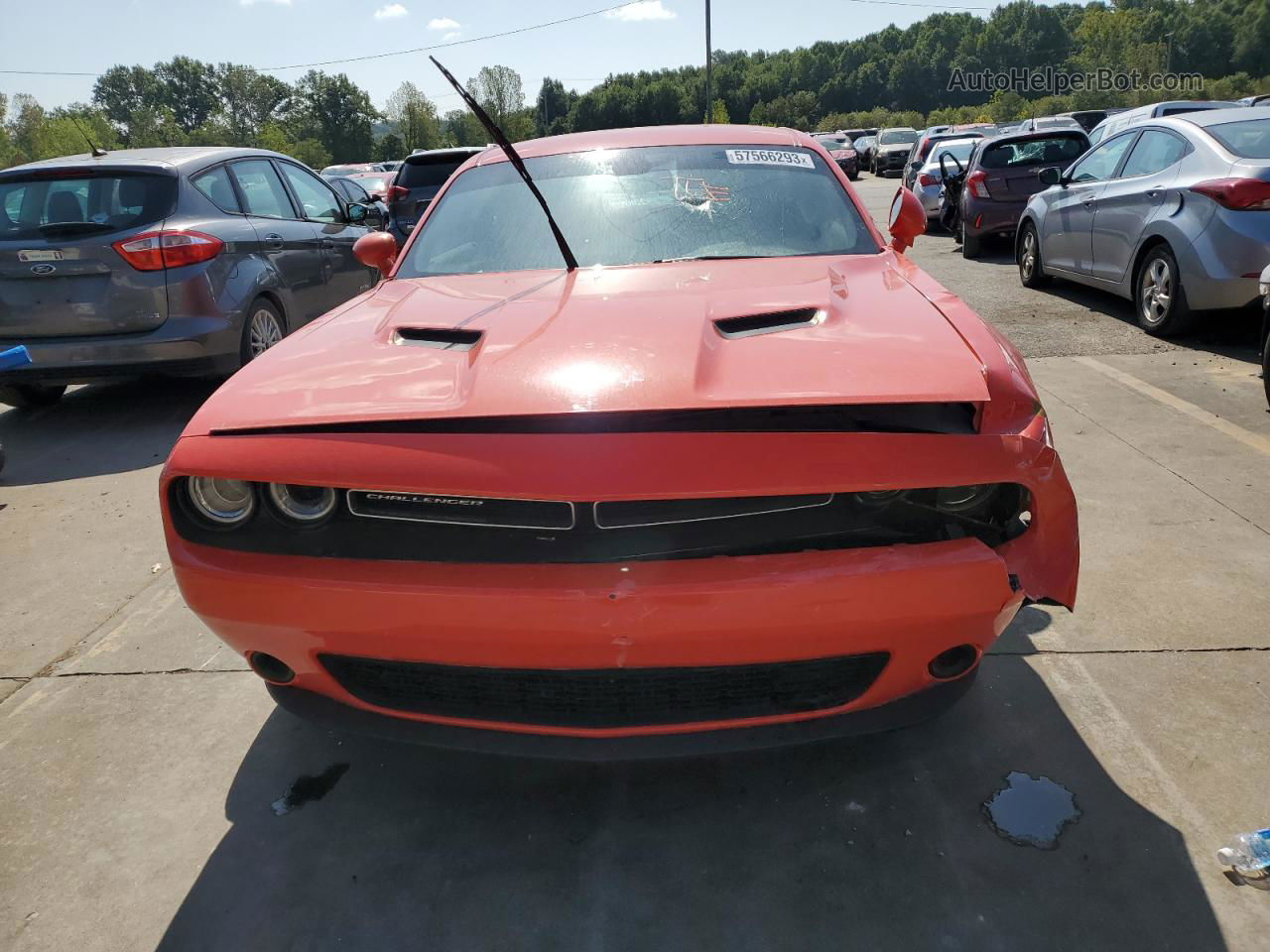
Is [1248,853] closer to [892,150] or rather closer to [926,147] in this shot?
[926,147]

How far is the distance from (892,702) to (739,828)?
18.7 inches

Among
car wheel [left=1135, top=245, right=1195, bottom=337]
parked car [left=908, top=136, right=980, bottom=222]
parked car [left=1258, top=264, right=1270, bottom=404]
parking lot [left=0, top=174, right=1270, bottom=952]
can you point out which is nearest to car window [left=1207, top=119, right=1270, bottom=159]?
car wheel [left=1135, top=245, right=1195, bottom=337]

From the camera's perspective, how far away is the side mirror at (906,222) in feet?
A: 11.1

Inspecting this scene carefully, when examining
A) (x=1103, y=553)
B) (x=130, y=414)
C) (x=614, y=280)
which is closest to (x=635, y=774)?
(x=614, y=280)

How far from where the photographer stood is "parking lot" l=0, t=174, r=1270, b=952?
6.29 feet

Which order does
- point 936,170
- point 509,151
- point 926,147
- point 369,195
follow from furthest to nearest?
point 926,147 → point 936,170 → point 369,195 → point 509,151

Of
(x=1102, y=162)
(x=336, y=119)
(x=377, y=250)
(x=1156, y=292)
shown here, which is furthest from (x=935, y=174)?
(x=336, y=119)

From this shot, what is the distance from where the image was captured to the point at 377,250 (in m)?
3.55

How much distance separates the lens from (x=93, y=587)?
365 centimetres

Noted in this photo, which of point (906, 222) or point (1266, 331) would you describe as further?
point (1266, 331)

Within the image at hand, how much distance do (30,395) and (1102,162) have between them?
27.7 ft

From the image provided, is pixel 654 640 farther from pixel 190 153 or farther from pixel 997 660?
pixel 190 153

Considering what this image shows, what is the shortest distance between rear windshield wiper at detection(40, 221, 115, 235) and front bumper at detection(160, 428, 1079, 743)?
171 inches

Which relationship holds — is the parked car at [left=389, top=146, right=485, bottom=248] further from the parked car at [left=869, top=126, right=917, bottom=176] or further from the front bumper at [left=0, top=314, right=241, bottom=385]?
the parked car at [left=869, top=126, right=917, bottom=176]
